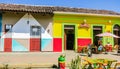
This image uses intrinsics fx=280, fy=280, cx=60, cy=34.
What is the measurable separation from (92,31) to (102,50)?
3.01m

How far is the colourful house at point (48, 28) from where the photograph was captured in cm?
2347

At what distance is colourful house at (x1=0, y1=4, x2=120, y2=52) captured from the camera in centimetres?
2347

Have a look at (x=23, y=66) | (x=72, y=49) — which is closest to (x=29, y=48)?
(x=72, y=49)

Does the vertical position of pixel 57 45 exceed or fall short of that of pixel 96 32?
it falls short

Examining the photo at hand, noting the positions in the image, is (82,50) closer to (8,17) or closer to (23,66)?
(8,17)

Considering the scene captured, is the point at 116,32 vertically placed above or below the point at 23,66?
above

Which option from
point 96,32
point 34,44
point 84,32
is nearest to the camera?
point 34,44

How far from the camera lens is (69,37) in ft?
86.9

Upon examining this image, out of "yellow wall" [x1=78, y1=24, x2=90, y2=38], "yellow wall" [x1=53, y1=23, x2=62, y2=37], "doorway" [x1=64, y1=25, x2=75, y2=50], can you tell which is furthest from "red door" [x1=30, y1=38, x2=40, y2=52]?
"yellow wall" [x1=78, y1=24, x2=90, y2=38]

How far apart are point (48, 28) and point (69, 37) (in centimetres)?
275

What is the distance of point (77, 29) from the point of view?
25656mm

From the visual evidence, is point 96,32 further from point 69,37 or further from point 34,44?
point 34,44

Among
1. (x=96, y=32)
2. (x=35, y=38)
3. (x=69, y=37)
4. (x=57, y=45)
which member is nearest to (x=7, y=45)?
(x=35, y=38)

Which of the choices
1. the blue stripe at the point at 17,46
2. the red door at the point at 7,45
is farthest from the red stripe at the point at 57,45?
the red door at the point at 7,45
